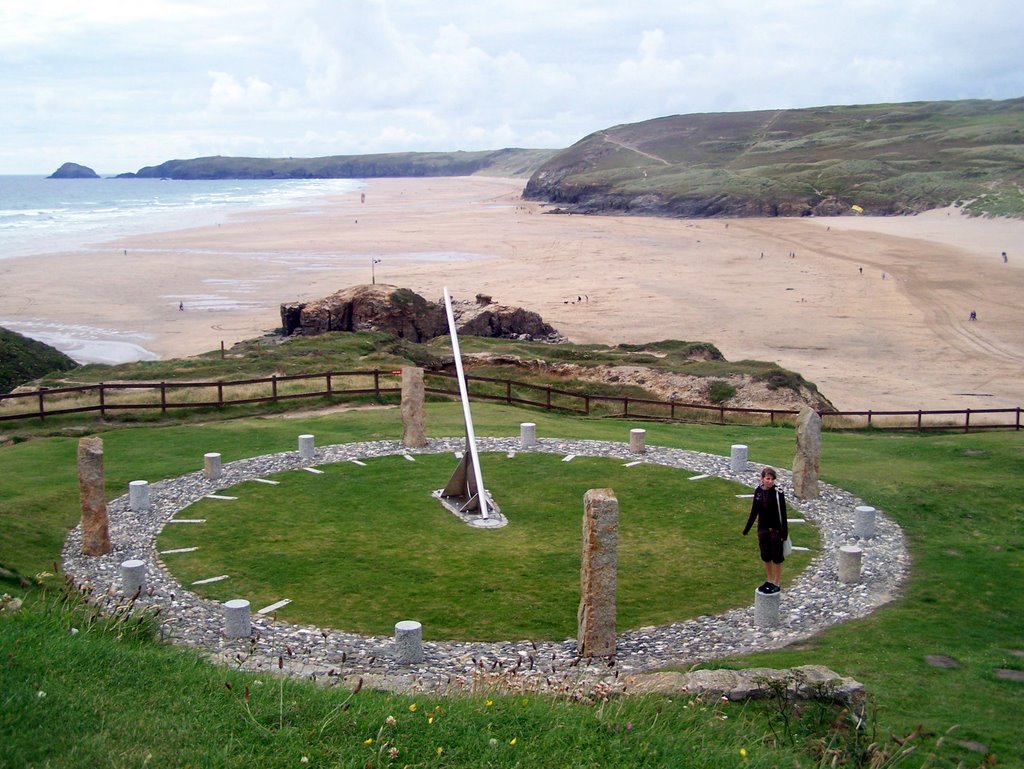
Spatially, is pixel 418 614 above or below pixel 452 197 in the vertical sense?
below

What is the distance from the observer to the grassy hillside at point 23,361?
110 ft

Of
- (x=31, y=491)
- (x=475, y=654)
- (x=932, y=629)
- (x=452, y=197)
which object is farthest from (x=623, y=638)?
(x=452, y=197)

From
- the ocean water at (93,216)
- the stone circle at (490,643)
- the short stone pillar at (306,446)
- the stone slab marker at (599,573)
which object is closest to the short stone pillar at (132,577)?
the stone circle at (490,643)

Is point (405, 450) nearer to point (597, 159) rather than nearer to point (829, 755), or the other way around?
point (829, 755)

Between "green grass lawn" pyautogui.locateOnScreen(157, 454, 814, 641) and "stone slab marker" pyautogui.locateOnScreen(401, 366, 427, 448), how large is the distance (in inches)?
64.0

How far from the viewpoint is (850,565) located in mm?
15141

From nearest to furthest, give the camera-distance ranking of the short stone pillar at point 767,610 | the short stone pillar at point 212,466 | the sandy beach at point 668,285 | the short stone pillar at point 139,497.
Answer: the short stone pillar at point 767,610
the short stone pillar at point 139,497
the short stone pillar at point 212,466
the sandy beach at point 668,285

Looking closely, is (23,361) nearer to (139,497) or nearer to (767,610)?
(139,497)

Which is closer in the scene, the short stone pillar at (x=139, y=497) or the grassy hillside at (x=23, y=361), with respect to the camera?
the short stone pillar at (x=139, y=497)

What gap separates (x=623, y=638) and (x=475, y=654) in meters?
2.18

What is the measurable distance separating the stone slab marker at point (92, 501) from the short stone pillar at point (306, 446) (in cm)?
601

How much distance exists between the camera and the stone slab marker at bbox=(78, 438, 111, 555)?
15867 millimetres

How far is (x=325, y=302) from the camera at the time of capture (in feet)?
147

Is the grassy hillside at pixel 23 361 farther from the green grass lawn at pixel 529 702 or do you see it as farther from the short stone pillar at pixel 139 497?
the short stone pillar at pixel 139 497
